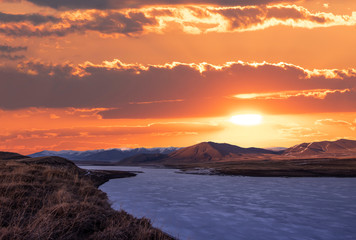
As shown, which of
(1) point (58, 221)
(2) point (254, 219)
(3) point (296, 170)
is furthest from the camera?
(3) point (296, 170)

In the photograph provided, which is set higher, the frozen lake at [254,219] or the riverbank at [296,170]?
the frozen lake at [254,219]

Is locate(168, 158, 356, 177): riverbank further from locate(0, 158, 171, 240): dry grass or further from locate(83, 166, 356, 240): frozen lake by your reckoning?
locate(0, 158, 171, 240): dry grass

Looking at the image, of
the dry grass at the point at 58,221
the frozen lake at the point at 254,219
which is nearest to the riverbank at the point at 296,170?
the frozen lake at the point at 254,219

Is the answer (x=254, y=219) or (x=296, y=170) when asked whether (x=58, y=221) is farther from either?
(x=296, y=170)

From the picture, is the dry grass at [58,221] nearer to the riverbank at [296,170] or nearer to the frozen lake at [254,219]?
the frozen lake at [254,219]

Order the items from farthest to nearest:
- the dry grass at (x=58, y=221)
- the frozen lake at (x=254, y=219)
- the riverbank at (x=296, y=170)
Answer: the riverbank at (x=296, y=170), the frozen lake at (x=254, y=219), the dry grass at (x=58, y=221)

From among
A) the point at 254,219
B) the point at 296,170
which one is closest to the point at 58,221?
the point at 254,219

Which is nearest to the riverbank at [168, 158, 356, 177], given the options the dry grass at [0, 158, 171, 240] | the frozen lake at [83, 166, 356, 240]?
the frozen lake at [83, 166, 356, 240]

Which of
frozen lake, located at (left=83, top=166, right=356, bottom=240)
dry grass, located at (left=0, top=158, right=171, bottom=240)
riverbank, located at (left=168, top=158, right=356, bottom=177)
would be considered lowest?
riverbank, located at (left=168, top=158, right=356, bottom=177)

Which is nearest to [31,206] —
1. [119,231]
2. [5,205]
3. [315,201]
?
[5,205]

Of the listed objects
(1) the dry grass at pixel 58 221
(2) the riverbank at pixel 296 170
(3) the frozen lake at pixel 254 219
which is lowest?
(2) the riverbank at pixel 296 170

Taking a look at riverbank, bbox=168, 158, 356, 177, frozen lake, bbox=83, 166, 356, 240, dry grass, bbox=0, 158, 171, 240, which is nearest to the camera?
dry grass, bbox=0, 158, 171, 240

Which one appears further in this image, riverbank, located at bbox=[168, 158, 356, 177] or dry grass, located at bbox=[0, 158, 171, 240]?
riverbank, located at bbox=[168, 158, 356, 177]

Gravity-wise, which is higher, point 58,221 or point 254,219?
point 58,221
